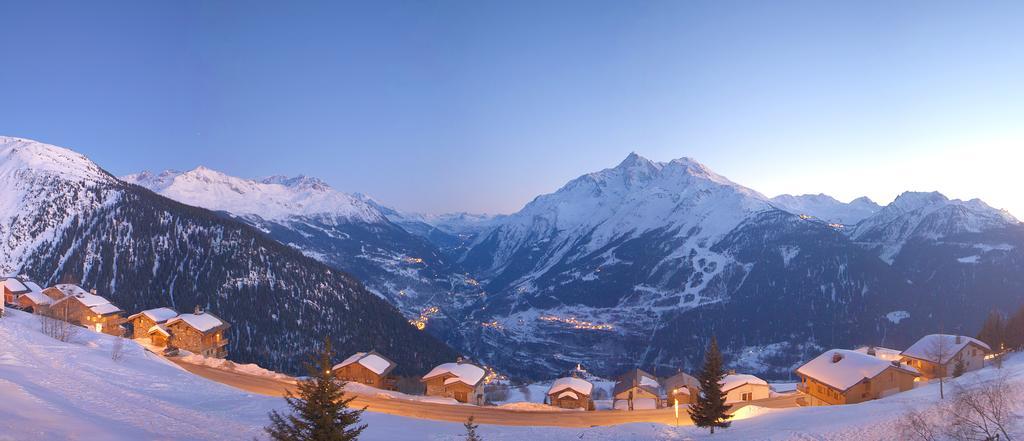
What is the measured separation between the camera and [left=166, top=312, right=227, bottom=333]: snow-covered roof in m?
84.4

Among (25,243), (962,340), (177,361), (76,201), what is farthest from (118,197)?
(962,340)

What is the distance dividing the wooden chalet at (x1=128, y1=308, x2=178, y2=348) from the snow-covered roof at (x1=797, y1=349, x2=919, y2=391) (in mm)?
90946

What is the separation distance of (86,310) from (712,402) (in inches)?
3690

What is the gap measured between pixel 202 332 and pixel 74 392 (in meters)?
56.1

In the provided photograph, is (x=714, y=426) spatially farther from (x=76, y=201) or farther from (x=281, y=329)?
(x=76, y=201)

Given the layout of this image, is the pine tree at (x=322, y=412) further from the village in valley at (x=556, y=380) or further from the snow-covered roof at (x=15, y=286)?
the snow-covered roof at (x=15, y=286)

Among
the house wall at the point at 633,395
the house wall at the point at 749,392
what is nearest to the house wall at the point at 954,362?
the house wall at the point at 749,392

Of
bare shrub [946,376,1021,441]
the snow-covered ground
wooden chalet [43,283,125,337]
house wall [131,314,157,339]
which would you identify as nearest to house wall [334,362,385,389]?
the snow-covered ground

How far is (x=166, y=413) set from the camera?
33906mm

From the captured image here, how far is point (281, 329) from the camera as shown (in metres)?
149

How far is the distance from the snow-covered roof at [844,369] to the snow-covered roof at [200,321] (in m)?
85.8

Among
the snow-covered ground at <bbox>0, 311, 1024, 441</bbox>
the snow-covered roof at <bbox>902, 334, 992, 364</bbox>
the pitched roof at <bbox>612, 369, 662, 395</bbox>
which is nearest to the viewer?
the snow-covered ground at <bbox>0, 311, 1024, 441</bbox>

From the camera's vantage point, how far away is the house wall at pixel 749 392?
74.2 metres

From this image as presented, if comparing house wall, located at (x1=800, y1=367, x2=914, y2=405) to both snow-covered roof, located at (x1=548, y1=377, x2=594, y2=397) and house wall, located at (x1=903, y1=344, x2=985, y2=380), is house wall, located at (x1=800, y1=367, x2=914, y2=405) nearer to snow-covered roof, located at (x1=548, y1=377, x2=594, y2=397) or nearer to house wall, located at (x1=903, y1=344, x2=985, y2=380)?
house wall, located at (x1=903, y1=344, x2=985, y2=380)
